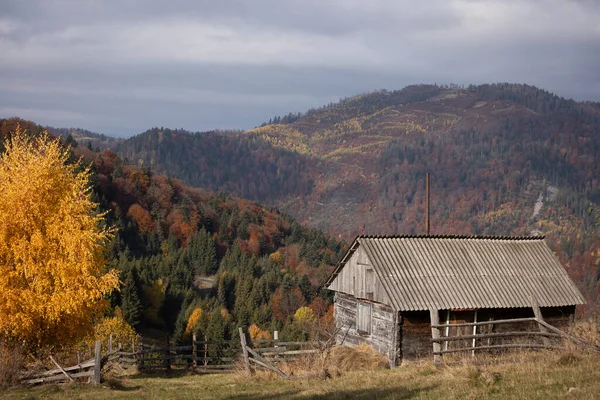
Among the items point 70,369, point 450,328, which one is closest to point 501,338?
point 450,328

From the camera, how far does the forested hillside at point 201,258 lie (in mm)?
96375

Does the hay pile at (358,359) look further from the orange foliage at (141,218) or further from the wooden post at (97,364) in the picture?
the orange foliage at (141,218)

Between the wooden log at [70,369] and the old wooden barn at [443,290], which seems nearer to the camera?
the wooden log at [70,369]

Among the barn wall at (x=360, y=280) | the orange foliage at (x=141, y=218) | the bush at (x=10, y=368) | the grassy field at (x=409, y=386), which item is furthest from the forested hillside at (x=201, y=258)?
the grassy field at (x=409, y=386)

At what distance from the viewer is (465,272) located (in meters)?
26.9

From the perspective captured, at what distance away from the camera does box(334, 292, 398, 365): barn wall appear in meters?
25.7

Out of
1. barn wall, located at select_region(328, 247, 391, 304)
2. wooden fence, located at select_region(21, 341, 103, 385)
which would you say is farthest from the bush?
barn wall, located at select_region(328, 247, 391, 304)

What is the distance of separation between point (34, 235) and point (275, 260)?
134 m

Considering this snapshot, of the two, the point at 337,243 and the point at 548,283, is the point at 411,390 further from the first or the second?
the point at 337,243

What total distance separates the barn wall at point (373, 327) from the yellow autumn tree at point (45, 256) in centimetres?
1050

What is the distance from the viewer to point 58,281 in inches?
987

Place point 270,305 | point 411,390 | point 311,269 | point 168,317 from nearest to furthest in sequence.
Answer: point 411,390 → point 168,317 → point 270,305 → point 311,269

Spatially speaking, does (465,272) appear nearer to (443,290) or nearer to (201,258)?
(443,290)

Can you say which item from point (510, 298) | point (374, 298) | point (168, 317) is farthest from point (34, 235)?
point (168, 317)
